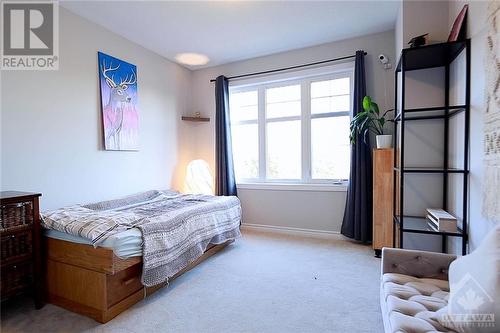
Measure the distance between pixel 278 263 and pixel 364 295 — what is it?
0.90 m

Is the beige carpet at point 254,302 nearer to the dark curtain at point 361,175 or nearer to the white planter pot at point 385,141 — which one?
the dark curtain at point 361,175

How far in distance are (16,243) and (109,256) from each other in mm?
696

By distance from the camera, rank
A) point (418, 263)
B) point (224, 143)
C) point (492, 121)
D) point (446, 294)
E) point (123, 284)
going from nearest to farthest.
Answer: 1. point (446, 294)
2. point (492, 121)
3. point (418, 263)
4. point (123, 284)
5. point (224, 143)

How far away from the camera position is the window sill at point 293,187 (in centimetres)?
347

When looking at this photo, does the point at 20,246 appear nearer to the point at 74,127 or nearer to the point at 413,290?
the point at 74,127

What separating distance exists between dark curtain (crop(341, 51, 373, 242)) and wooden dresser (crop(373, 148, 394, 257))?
290mm

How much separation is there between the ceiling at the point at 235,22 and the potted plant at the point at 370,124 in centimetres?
91

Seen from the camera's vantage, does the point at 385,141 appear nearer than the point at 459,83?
No

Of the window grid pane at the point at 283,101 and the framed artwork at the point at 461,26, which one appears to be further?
the window grid pane at the point at 283,101

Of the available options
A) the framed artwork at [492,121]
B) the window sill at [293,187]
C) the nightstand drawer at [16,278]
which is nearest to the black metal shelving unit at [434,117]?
the framed artwork at [492,121]

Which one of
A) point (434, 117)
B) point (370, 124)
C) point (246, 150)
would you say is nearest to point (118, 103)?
point (246, 150)

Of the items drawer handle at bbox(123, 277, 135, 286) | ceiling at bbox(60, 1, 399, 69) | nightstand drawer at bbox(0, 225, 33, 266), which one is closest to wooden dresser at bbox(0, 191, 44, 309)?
nightstand drawer at bbox(0, 225, 33, 266)

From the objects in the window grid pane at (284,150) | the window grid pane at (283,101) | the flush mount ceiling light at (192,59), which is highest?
the flush mount ceiling light at (192,59)

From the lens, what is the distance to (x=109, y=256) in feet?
5.71
